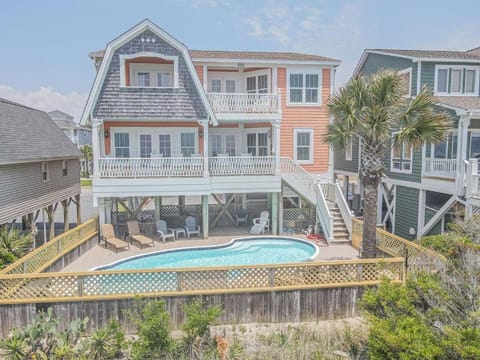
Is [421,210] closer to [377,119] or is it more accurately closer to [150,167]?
[377,119]

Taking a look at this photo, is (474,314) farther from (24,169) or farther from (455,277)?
(24,169)

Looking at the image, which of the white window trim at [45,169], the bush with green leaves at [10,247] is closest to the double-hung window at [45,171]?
the white window trim at [45,169]

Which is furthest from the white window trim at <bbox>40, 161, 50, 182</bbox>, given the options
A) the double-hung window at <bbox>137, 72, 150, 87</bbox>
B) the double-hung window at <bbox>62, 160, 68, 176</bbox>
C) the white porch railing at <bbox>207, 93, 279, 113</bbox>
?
the white porch railing at <bbox>207, 93, 279, 113</bbox>

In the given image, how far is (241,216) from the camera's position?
20359 mm

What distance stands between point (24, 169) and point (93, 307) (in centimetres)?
945

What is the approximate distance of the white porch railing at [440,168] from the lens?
14461 millimetres

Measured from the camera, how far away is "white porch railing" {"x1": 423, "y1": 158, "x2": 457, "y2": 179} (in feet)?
47.4

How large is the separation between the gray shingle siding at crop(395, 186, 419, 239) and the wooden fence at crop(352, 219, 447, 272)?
158 inches

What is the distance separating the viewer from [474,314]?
5.71 m

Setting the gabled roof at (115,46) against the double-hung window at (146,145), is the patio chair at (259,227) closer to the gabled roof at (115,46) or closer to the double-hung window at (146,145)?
the double-hung window at (146,145)

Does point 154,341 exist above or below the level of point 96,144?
below

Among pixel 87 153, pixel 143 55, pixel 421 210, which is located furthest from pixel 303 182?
pixel 87 153

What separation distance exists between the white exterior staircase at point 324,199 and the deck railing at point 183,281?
637 centimetres

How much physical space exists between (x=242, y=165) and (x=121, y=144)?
6.61m
